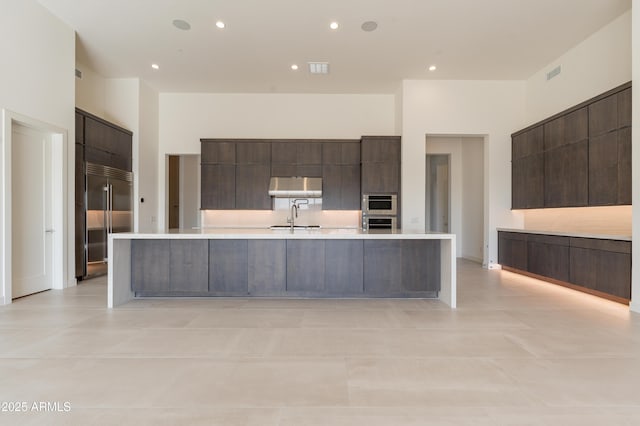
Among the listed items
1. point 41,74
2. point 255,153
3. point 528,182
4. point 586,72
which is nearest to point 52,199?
point 41,74

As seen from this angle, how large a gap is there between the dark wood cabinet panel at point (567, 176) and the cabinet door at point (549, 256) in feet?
1.94

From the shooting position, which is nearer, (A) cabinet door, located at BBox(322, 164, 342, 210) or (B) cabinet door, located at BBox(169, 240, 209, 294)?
(B) cabinet door, located at BBox(169, 240, 209, 294)

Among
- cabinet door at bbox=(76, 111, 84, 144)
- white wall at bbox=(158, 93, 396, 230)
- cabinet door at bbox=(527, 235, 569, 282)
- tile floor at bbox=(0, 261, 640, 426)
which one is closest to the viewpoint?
tile floor at bbox=(0, 261, 640, 426)

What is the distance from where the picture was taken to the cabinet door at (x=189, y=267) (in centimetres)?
409

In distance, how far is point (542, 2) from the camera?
14.1ft

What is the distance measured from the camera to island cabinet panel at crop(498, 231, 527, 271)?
5.93m

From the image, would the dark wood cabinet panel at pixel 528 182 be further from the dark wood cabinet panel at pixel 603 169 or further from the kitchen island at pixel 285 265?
the kitchen island at pixel 285 265

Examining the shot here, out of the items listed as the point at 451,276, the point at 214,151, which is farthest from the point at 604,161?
the point at 214,151

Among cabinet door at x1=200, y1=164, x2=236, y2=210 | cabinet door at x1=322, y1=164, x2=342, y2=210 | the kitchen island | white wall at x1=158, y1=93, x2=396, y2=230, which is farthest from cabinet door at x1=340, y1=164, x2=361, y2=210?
the kitchen island

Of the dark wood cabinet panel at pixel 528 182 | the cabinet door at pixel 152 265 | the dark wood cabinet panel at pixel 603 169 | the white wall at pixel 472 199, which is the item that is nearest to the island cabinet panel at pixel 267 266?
the cabinet door at pixel 152 265

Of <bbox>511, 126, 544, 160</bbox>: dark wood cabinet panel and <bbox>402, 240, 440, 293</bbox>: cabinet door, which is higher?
<bbox>511, 126, 544, 160</bbox>: dark wood cabinet panel

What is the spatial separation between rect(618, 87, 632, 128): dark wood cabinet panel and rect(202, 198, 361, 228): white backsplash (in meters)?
4.48

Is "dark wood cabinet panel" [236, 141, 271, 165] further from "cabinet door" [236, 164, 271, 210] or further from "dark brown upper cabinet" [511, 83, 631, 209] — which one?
"dark brown upper cabinet" [511, 83, 631, 209]

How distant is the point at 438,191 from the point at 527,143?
2994mm
